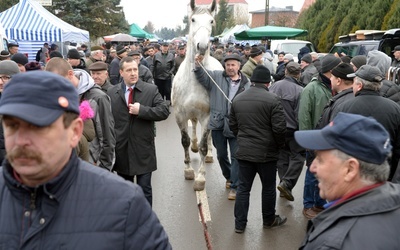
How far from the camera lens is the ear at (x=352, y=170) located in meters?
1.97

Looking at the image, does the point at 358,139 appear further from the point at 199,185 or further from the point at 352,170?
the point at 199,185

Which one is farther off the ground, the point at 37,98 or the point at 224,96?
the point at 37,98

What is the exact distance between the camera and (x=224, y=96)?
6.43 metres

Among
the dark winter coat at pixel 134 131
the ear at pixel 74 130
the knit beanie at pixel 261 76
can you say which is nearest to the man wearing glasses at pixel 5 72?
the dark winter coat at pixel 134 131

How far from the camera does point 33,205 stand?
64.5 inches

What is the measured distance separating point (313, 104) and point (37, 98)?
4.59m

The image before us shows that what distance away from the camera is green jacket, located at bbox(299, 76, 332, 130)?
223 inches

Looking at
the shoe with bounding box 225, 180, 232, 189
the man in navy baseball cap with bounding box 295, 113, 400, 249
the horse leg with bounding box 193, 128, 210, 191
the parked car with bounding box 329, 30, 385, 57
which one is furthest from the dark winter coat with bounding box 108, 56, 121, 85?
the man in navy baseball cap with bounding box 295, 113, 400, 249

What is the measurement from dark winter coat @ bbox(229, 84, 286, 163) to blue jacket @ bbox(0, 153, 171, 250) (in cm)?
338

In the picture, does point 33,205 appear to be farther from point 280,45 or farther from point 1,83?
point 280,45

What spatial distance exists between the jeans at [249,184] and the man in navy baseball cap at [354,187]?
302 centimetres

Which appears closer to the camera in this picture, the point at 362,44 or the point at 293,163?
the point at 293,163

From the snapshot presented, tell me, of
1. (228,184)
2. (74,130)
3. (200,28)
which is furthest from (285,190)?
(74,130)

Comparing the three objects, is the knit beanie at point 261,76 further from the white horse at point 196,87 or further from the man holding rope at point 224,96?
the white horse at point 196,87
